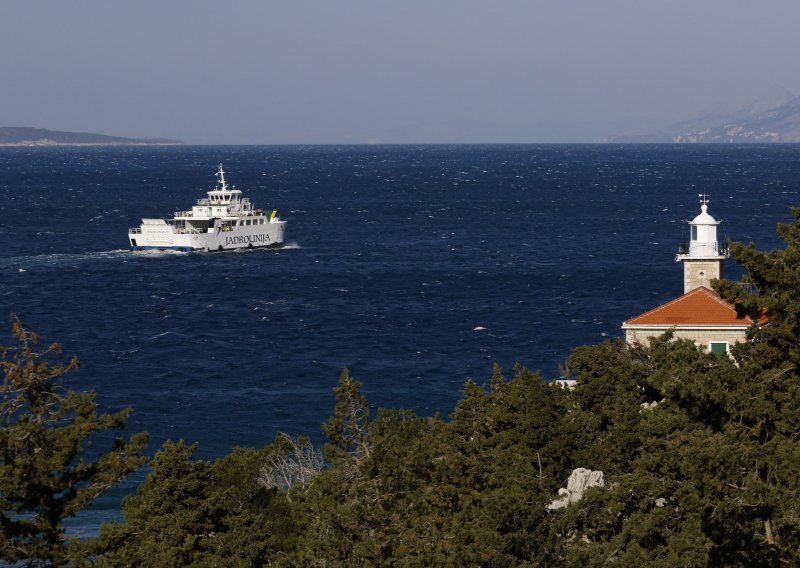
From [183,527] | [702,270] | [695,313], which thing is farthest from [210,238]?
[183,527]

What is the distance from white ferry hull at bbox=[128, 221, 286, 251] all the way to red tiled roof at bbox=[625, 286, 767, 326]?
8304 centimetres

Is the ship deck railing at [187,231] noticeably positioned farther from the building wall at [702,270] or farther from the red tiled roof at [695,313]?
the red tiled roof at [695,313]

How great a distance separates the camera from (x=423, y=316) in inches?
3248

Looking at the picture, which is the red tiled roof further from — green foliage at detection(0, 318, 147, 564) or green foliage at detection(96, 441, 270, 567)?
green foliage at detection(0, 318, 147, 564)

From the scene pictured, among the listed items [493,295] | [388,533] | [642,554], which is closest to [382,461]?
[388,533]

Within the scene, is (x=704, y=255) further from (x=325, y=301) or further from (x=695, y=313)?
(x=325, y=301)

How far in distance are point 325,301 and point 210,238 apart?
3529 centimetres

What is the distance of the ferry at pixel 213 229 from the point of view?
121m

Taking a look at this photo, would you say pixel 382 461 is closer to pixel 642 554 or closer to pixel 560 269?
pixel 642 554

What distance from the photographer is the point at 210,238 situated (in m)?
123

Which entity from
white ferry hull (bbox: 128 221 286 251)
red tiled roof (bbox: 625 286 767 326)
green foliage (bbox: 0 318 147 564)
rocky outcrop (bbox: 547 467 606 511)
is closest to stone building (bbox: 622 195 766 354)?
red tiled roof (bbox: 625 286 767 326)

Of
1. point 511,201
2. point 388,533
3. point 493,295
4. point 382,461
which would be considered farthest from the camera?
point 511,201

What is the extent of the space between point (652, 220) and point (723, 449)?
121758mm

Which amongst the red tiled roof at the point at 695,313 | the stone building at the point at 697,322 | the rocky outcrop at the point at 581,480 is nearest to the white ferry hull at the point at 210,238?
the stone building at the point at 697,322
